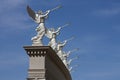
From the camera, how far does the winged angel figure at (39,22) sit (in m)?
30.2

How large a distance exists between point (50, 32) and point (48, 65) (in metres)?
5.70

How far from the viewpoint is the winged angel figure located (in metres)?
30.2

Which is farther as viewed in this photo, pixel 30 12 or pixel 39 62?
pixel 30 12

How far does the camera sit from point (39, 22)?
31.5m

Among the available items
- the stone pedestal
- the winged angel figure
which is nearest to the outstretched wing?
the winged angel figure

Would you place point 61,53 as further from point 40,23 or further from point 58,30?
point 40,23

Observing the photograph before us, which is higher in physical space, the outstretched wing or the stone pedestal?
the outstretched wing

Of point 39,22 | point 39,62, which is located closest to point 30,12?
point 39,22

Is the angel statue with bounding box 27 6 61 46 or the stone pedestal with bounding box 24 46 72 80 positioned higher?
the angel statue with bounding box 27 6 61 46

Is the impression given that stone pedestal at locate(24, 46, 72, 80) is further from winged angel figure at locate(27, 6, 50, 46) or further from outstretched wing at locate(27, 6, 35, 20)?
outstretched wing at locate(27, 6, 35, 20)

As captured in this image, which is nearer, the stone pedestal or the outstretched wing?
the stone pedestal

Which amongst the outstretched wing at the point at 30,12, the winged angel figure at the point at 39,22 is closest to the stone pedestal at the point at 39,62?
the winged angel figure at the point at 39,22

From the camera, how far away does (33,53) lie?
97.2 feet

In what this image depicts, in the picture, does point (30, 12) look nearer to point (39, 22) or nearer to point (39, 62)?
point (39, 22)
